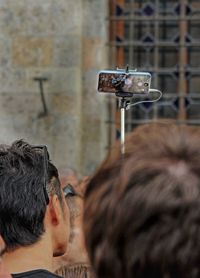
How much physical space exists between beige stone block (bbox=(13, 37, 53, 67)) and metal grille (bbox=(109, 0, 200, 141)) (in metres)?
0.55

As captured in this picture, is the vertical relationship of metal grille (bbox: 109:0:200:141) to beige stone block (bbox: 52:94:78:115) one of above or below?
above

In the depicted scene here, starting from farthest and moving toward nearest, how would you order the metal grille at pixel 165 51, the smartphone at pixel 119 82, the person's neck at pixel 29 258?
the metal grille at pixel 165 51
the smartphone at pixel 119 82
the person's neck at pixel 29 258

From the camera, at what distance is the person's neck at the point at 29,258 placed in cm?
185

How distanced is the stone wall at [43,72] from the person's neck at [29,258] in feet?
12.3

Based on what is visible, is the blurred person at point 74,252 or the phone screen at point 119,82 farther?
the blurred person at point 74,252

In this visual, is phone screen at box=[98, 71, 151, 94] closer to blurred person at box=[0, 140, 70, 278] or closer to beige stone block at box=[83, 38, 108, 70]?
blurred person at box=[0, 140, 70, 278]

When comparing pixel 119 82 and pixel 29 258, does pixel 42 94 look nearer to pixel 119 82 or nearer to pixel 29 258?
pixel 119 82

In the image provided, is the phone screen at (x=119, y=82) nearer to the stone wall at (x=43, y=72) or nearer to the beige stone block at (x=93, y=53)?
the stone wall at (x=43, y=72)

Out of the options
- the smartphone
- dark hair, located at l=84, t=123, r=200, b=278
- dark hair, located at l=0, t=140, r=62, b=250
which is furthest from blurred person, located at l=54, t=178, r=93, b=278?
dark hair, located at l=84, t=123, r=200, b=278

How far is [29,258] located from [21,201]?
15 centimetres

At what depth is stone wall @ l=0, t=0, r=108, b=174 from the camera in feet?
18.6

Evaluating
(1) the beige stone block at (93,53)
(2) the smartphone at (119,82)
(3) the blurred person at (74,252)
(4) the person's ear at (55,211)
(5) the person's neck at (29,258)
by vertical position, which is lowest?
(3) the blurred person at (74,252)

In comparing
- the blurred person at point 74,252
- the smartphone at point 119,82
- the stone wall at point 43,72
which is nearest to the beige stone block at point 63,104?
the stone wall at point 43,72

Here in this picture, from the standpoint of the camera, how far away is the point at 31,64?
570 centimetres
